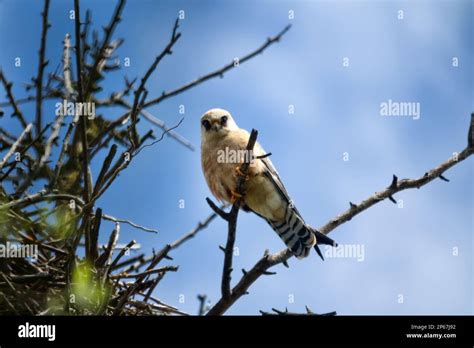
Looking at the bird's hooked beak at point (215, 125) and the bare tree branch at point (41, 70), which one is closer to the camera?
the bare tree branch at point (41, 70)

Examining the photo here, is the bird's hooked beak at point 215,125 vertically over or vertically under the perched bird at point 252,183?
over

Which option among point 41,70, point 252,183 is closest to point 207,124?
point 252,183

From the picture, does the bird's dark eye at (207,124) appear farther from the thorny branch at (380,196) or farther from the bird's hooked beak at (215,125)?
the thorny branch at (380,196)

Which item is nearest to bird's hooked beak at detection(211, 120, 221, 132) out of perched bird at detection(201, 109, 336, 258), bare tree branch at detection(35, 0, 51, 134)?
perched bird at detection(201, 109, 336, 258)

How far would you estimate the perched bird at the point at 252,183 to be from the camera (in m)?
4.51

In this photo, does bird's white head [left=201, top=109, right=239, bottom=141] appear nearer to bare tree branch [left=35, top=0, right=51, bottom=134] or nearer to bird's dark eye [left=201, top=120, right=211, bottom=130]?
bird's dark eye [left=201, top=120, right=211, bottom=130]

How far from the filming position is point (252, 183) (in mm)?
4570

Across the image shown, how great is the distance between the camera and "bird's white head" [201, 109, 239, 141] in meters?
4.85

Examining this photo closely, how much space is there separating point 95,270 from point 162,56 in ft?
4.33

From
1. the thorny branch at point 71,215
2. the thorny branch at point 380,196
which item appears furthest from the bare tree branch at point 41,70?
the thorny branch at point 380,196

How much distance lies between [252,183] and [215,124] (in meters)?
0.61

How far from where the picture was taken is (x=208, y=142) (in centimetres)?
485
